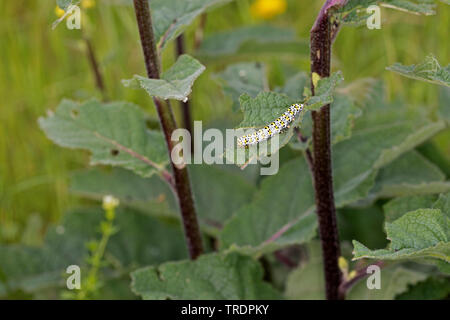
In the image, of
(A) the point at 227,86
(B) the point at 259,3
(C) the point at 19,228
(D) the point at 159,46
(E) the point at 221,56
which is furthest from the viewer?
(B) the point at 259,3

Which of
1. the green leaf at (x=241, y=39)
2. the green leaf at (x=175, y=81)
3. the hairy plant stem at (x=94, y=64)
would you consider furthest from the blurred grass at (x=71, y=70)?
the green leaf at (x=175, y=81)

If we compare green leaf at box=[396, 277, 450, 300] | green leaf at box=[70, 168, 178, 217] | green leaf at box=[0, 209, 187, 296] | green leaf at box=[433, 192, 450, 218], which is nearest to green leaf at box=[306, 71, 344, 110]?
green leaf at box=[433, 192, 450, 218]

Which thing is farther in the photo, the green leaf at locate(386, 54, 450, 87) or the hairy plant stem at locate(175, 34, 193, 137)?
the hairy plant stem at locate(175, 34, 193, 137)

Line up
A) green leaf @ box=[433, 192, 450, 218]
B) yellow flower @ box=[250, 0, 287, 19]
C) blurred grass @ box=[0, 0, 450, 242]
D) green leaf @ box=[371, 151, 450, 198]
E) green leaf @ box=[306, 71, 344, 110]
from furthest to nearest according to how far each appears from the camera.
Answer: yellow flower @ box=[250, 0, 287, 19]
blurred grass @ box=[0, 0, 450, 242]
green leaf @ box=[371, 151, 450, 198]
green leaf @ box=[433, 192, 450, 218]
green leaf @ box=[306, 71, 344, 110]

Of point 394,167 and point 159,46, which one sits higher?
point 159,46

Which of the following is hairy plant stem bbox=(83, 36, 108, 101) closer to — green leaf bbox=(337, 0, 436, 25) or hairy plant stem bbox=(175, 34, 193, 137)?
hairy plant stem bbox=(175, 34, 193, 137)

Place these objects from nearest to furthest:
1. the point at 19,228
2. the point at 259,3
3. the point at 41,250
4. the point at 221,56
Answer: the point at 41,250
the point at 221,56
the point at 19,228
the point at 259,3
